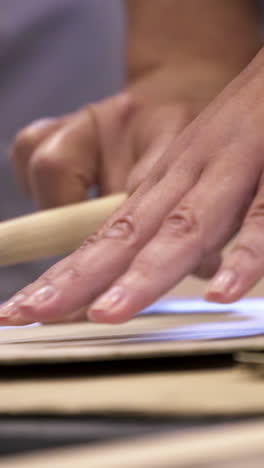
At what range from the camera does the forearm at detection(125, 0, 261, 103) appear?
110cm

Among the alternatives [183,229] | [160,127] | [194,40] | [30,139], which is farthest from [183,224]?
[194,40]

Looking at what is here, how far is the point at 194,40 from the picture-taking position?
1.13m

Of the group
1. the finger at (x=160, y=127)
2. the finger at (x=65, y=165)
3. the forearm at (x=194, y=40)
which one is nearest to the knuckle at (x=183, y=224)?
the finger at (x=160, y=127)

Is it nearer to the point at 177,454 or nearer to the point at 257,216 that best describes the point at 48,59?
the point at 257,216

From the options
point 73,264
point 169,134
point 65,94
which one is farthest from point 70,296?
point 65,94

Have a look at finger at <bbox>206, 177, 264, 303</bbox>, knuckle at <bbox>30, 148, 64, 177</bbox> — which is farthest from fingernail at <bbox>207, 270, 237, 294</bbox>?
knuckle at <bbox>30, 148, 64, 177</bbox>

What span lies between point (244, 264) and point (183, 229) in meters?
0.05

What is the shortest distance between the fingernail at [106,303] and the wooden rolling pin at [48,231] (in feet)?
0.60

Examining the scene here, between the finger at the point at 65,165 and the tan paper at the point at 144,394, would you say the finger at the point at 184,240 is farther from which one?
the finger at the point at 65,165

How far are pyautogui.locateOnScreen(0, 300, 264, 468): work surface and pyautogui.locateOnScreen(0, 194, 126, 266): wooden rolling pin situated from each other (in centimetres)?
12

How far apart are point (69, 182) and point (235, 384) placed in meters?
0.59

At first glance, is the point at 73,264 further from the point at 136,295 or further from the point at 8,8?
the point at 8,8

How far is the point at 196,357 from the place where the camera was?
14.0 inches

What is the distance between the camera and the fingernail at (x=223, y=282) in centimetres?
37
